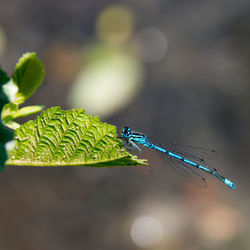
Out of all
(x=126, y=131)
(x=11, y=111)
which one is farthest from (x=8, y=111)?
(x=126, y=131)

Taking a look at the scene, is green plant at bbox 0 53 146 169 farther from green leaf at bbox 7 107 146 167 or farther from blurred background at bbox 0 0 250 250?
blurred background at bbox 0 0 250 250

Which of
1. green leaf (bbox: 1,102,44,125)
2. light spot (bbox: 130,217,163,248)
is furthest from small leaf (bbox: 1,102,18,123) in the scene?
light spot (bbox: 130,217,163,248)

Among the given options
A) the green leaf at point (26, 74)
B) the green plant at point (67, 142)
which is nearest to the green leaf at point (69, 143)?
the green plant at point (67, 142)

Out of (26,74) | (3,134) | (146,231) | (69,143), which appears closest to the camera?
(3,134)

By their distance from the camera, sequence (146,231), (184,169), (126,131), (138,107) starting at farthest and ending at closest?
1. (138,107)
2. (146,231)
3. (184,169)
4. (126,131)

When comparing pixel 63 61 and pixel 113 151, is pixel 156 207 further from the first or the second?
pixel 113 151

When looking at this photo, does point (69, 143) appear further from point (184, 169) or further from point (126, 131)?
point (184, 169)

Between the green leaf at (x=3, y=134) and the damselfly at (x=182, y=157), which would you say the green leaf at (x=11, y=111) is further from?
the damselfly at (x=182, y=157)
